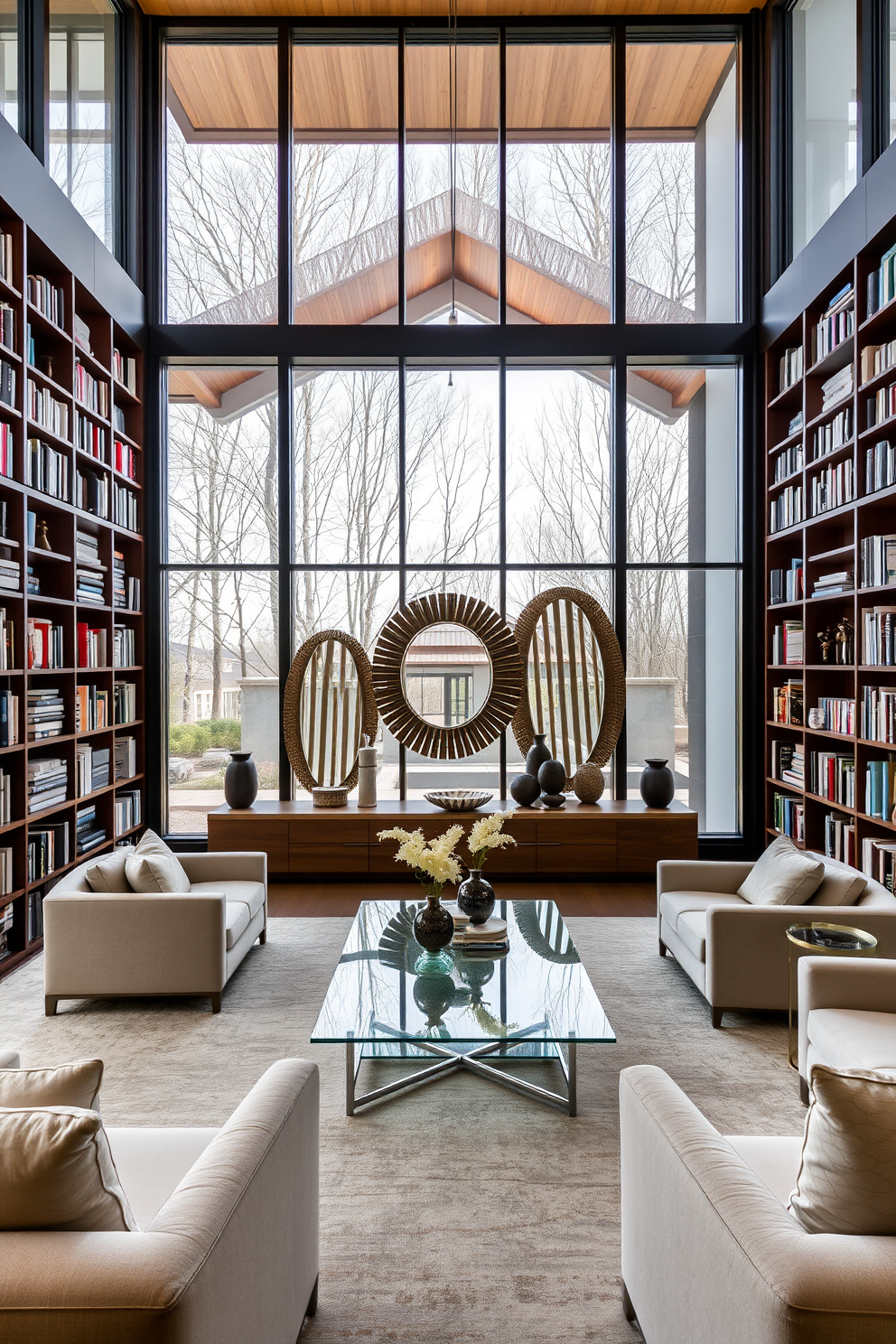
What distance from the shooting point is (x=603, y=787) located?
20.4 ft

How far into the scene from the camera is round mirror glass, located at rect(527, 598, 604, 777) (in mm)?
6395

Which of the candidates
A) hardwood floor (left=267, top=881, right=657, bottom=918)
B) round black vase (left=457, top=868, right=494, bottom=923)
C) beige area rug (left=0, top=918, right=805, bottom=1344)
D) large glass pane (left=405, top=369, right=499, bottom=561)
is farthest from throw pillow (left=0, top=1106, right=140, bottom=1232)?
large glass pane (left=405, top=369, right=499, bottom=561)

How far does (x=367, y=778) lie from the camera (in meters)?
6.00

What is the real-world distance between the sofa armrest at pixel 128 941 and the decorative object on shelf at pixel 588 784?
3.06 metres

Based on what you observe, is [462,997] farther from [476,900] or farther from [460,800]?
[460,800]

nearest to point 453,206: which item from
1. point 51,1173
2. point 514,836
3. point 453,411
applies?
point 453,411

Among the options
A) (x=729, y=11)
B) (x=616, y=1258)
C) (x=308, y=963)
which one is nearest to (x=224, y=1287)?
(x=616, y=1258)

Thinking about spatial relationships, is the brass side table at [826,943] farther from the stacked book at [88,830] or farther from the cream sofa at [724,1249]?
the stacked book at [88,830]

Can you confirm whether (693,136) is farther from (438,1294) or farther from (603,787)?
(438,1294)

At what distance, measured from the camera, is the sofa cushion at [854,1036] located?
93.0 inches

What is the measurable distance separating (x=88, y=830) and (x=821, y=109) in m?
6.38

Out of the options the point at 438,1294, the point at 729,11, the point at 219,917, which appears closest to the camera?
the point at 438,1294

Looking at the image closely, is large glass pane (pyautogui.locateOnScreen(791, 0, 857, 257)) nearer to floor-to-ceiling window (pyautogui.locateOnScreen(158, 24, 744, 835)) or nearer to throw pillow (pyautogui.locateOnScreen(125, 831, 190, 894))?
floor-to-ceiling window (pyautogui.locateOnScreen(158, 24, 744, 835))

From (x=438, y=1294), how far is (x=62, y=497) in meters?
4.35
